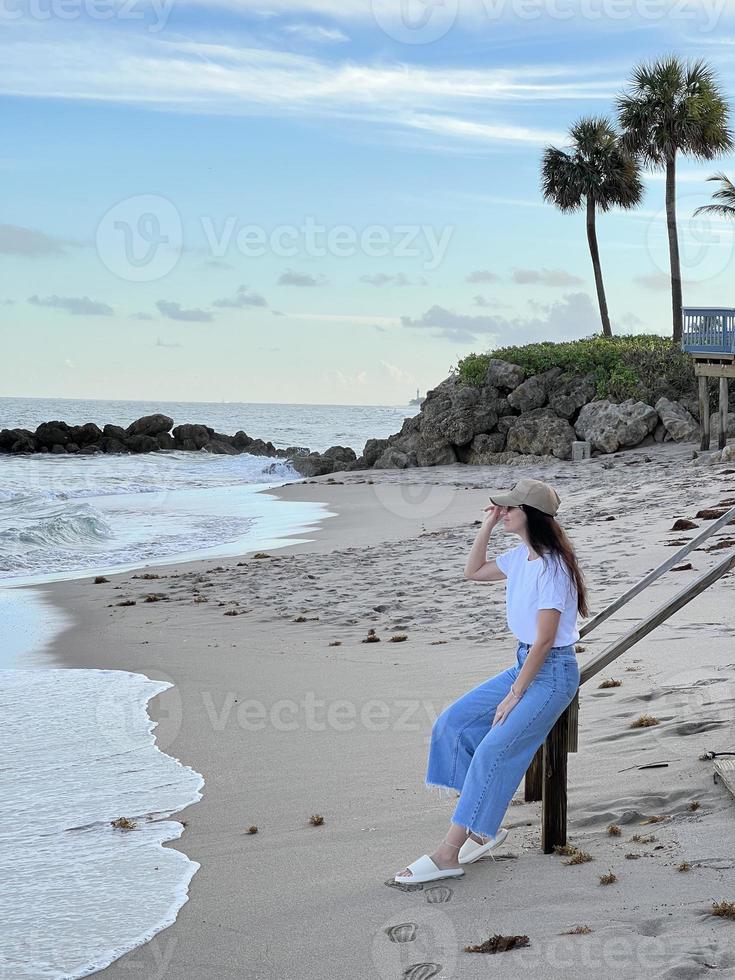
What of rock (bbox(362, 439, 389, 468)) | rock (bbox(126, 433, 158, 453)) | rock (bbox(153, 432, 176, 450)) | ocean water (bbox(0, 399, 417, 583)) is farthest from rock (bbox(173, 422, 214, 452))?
rock (bbox(362, 439, 389, 468))

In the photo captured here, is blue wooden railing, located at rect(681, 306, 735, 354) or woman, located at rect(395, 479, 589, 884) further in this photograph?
blue wooden railing, located at rect(681, 306, 735, 354)

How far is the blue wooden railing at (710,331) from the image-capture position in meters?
22.0

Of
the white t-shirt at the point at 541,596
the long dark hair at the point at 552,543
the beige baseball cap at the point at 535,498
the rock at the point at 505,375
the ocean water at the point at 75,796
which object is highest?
the rock at the point at 505,375

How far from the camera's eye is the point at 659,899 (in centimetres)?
344

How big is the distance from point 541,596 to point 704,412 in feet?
68.7

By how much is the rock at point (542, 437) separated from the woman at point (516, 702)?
23.7 metres

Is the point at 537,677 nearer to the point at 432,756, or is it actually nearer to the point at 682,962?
the point at 432,756

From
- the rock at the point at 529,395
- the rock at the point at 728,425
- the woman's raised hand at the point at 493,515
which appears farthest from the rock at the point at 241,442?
the woman's raised hand at the point at 493,515

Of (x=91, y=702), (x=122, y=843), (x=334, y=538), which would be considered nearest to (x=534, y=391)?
(x=334, y=538)

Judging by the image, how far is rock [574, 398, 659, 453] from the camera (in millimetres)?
26641

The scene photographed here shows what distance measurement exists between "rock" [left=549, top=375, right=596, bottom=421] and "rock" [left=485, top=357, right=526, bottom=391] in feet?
3.91

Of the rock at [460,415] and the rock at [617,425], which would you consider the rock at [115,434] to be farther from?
the rock at [617,425]

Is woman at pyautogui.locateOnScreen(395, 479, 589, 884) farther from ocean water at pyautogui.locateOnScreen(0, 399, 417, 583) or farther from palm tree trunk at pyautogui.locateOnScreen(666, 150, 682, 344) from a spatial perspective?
palm tree trunk at pyautogui.locateOnScreen(666, 150, 682, 344)

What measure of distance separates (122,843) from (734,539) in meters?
7.69
